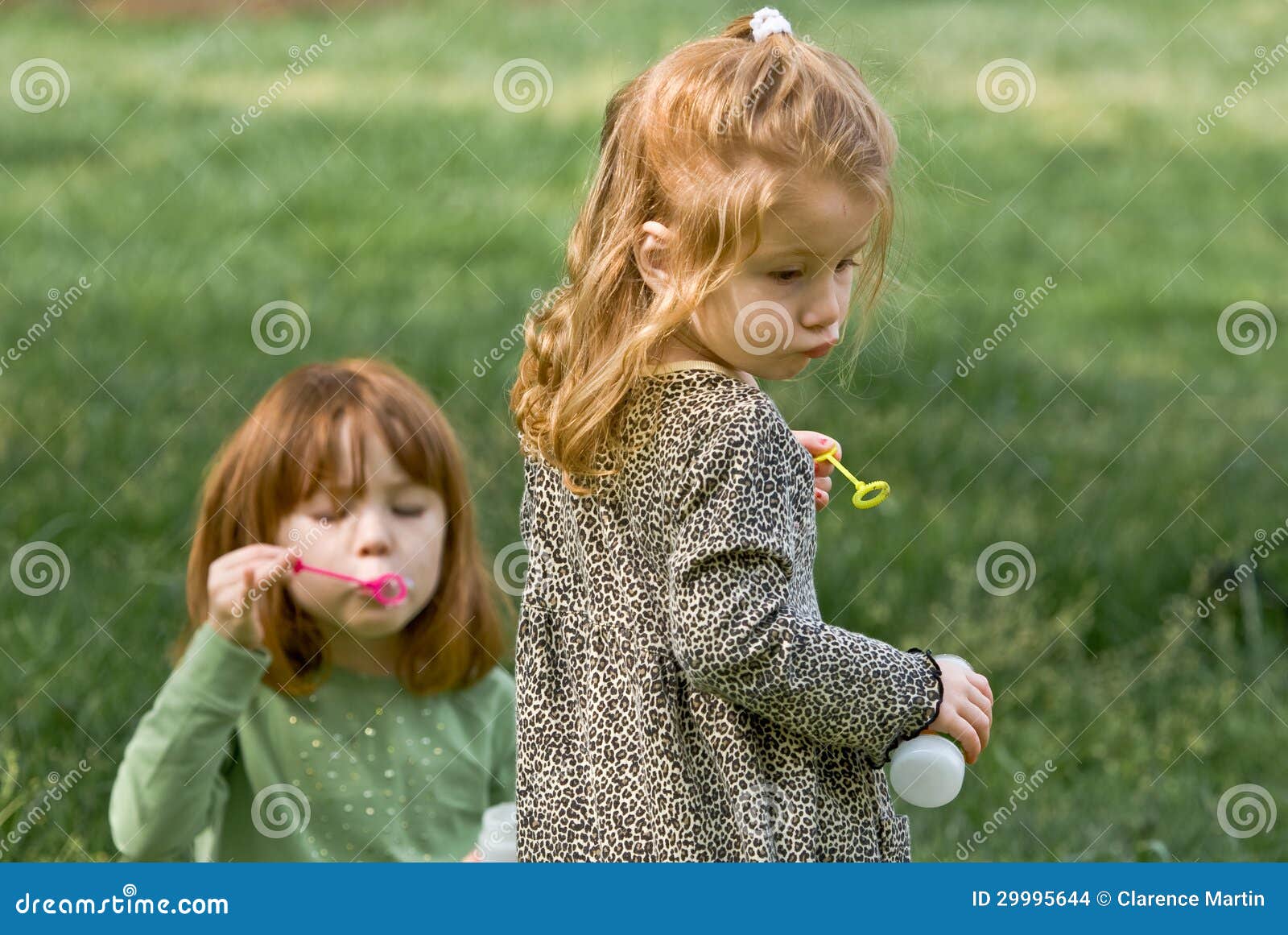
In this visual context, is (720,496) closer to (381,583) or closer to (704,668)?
(704,668)

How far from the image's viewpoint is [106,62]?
824 cm

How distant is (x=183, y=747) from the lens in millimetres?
2555

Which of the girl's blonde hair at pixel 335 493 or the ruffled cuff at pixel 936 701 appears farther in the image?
the girl's blonde hair at pixel 335 493

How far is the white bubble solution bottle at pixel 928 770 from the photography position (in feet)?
5.84

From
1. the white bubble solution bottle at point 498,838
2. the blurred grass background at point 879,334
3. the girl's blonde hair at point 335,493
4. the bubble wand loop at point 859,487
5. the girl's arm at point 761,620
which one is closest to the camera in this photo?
the girl's arm at point 761,620

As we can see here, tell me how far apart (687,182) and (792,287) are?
0.16 m

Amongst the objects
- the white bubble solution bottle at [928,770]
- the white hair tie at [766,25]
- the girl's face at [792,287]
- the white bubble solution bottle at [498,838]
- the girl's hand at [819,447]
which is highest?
the white hair tie at [766,25]

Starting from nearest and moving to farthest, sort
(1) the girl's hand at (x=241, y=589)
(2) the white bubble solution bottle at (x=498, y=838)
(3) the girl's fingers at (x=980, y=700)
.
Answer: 1. (3) the girl's fingers at (x=980, y=700)
2. (2) the white bubble solution bottle at (x=498, y=838)
3. (1) the girl's hand at (x=241, y=589)

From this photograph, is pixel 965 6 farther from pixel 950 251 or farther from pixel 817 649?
pixel 817 649

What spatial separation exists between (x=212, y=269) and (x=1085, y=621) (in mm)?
3243

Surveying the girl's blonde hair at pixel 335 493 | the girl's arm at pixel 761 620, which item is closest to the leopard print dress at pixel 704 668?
the girl's arm at pixel 761 620

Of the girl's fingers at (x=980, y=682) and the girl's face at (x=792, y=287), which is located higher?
the girl's face at (x=792, y=287)

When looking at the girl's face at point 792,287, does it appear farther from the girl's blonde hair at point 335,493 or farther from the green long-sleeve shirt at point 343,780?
the green long-sleeve shirt at point 343,780

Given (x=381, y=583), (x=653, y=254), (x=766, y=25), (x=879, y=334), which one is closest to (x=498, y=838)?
(x=381, y=583)
